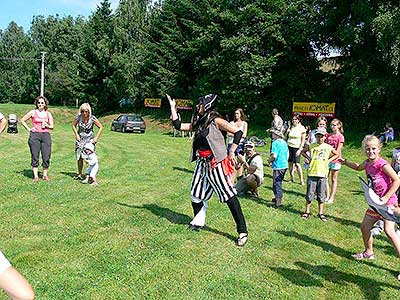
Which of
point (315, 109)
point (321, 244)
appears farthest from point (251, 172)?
point (315, 109)

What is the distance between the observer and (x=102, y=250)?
5.50 meters

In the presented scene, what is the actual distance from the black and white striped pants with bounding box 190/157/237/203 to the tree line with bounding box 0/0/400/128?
17956 mm

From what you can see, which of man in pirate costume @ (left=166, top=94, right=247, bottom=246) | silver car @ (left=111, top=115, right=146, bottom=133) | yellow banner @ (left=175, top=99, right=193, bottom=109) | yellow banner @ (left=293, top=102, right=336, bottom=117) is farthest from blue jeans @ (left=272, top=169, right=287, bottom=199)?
yellow banner @ (left=175, top=99, right=193, bottom=109)

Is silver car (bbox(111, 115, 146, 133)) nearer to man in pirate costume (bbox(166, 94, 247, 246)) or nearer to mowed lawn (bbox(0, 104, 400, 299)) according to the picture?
mowed lawn (bbox(0, 104, 400, 299))

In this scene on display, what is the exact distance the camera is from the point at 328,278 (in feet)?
16.8

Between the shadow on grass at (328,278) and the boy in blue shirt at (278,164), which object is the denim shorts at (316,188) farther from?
the shadow on grass at (328,278)

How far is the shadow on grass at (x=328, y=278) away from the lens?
16.0ft

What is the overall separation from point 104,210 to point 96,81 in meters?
42.0

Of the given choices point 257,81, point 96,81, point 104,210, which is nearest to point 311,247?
point 104,210

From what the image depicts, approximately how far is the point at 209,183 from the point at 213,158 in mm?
384

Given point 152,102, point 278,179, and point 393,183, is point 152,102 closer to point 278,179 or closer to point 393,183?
point 278,179

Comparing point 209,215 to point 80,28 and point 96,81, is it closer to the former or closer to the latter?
point 96,81

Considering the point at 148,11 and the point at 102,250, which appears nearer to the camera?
the point at 102,250

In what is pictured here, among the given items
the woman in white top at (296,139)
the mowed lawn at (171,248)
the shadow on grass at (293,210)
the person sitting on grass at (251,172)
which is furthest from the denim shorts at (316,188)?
the woman in white top at (296,139)
